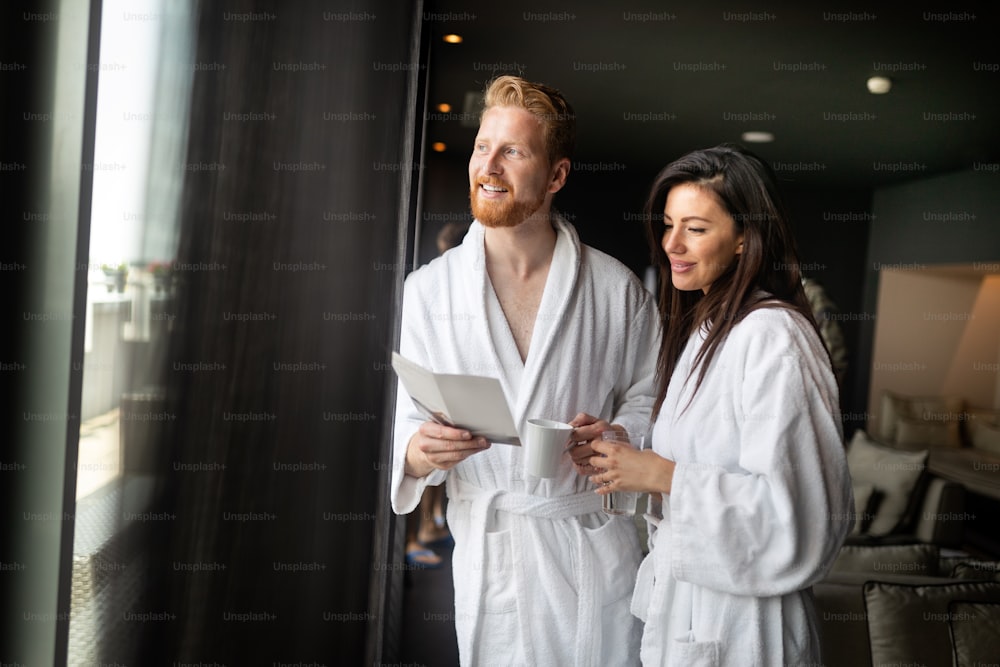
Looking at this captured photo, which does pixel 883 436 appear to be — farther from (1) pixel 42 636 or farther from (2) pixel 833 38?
(1) pixel 42 636

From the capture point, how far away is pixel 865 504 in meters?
3.06

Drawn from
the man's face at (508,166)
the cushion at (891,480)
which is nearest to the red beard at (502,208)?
the man's face at (508,166)

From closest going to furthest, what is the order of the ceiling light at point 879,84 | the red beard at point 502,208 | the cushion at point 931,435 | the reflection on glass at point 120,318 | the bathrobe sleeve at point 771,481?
1. the reflection on glass at point 120,318
2. the bathrobe sleeve at point 771,481
3. the red beard at point 502,208
4. the ceiling light at point 879,84
5. the cushion at point 931,435

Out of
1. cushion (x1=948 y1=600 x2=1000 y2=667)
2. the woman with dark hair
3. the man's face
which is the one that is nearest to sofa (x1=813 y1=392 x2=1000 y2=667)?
cushion (x1=948 y1=600 x2=1000 y2=667)

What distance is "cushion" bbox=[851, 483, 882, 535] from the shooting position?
10.0 feet

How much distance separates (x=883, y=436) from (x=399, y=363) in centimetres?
458

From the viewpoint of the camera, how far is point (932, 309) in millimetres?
4883

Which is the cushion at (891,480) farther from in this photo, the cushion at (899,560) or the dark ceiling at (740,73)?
the dark ceiling at (740,73)

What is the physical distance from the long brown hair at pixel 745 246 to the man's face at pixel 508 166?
0.70ft

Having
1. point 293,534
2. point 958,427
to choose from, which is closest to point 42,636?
point 293,534

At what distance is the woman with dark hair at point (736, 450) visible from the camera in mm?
1094

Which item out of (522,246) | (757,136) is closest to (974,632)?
(522,246)

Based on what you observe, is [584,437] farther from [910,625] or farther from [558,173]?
[910,625]

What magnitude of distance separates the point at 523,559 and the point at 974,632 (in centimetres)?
84
